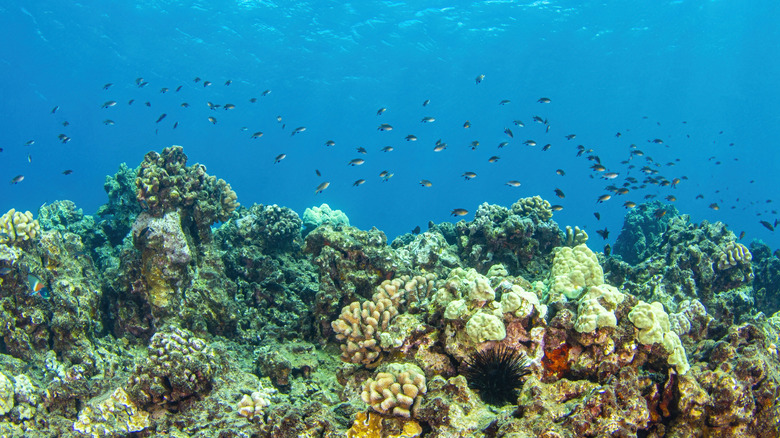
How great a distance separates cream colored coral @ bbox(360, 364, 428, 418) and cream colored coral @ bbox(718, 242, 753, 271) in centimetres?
1052

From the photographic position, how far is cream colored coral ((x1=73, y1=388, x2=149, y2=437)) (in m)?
5.31

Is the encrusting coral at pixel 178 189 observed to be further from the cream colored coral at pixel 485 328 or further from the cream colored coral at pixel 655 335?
the cream colored coral at pixel 655 335

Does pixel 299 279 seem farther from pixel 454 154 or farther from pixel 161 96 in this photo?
pixel 454 154

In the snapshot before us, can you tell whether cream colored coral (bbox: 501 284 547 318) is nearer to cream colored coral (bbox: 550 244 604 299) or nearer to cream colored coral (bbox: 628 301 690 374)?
cream colored coral (bbox: 550 244 604 299)

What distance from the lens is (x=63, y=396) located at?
6.45 metres

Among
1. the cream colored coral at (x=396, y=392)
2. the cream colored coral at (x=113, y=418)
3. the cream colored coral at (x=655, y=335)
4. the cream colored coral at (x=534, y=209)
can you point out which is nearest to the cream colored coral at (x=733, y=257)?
the cream colored coral at (x=534, y=209)

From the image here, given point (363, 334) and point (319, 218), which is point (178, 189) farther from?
point (319, 218)

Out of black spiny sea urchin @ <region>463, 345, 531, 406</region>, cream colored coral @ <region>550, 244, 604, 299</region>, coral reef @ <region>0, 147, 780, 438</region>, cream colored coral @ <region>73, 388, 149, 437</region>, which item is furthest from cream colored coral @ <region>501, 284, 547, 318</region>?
cream colored coral @ <region>73, 388, 149, 437</region>

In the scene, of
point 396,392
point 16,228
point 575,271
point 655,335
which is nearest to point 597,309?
point 655,335

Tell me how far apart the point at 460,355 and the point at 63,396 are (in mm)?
6631

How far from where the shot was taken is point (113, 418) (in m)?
5.38

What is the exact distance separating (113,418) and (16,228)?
5.91 meters

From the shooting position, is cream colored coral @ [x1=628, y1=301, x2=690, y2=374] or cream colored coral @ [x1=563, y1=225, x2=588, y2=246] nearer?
cream colored coral @ [x1=628, y1=301, x2=690, y2=374]

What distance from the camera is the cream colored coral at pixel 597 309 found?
15.9 ft
